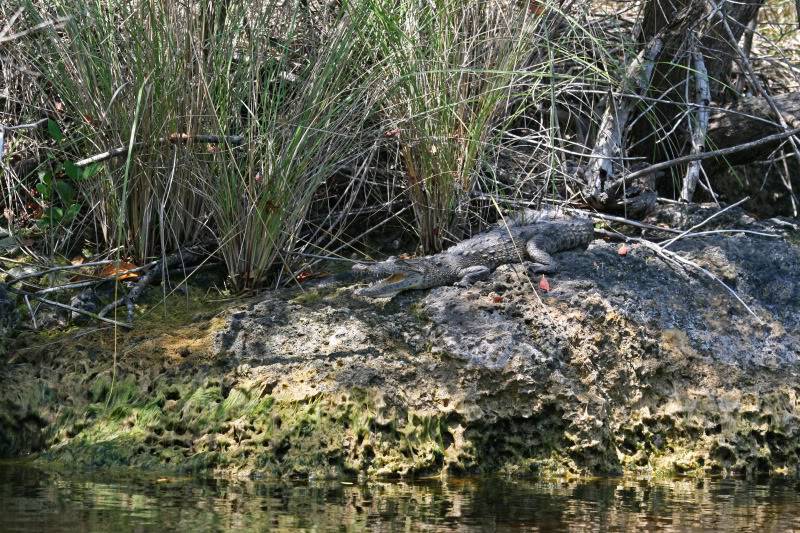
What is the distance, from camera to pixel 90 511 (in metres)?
2.88

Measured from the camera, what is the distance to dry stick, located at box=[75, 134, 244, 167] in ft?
13.4

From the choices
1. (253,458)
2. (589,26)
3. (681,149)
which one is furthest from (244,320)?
(681,149)

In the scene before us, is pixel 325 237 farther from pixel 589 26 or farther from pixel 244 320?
pixel 589 26

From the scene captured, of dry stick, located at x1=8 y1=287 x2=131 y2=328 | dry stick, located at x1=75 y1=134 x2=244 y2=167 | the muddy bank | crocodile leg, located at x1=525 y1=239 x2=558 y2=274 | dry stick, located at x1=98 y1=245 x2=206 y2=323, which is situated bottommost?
the muddy bank

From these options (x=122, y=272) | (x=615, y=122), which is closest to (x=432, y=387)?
(x=122, y=272)

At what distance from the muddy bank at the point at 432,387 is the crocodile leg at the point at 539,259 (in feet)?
0.36

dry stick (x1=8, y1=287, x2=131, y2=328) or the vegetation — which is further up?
the vegetation

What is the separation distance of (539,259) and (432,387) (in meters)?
0.98

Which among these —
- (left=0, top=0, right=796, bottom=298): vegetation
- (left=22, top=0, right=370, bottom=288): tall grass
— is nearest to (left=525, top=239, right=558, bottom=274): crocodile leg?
(left=0, top=0, right=796, bottom=298): vegetation

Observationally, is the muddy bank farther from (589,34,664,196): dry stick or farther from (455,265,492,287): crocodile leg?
(589,34,664,196): dry stick

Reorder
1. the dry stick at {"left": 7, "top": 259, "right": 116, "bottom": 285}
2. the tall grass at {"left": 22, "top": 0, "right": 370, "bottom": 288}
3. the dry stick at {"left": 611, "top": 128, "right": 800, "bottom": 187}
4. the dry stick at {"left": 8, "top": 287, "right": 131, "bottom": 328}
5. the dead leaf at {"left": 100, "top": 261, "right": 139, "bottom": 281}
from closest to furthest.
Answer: the dry stick at {"left": 8, "top": 287, "right": 131, "bottom": 328} < the tall grass at {"left": 22, "top": 0, "right": 370, "bottom": 288} < the dry stick at {"left": 7, "top": 259, "right": 116, "bottom": 285} < the dead leaf at {"left": 100, "top": 261, "right": 139, "bottom": 281} < the dry stick at {"left": 611, "top": 128, "right": 800, "bottom": 187}

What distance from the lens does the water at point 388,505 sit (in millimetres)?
2797

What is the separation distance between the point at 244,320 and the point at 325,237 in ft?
3.62

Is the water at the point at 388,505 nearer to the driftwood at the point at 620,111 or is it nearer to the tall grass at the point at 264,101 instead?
the tall grass at the point at 264,101
